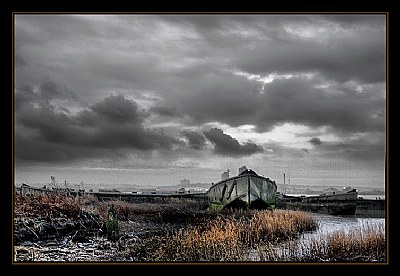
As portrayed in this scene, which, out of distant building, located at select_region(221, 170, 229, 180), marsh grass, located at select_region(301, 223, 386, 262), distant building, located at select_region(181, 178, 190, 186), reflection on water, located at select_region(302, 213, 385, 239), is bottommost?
marsh grass, located at select_region(301, 223, 386, 262)

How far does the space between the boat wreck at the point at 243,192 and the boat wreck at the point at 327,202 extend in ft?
0.51

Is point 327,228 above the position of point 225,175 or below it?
below

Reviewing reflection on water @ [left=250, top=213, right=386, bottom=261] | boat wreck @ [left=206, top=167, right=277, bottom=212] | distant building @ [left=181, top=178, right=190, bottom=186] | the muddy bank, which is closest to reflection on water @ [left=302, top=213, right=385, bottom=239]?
reflection on water @ [left=250, top=213, right=386, bottom=261]

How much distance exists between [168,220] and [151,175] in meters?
0.60

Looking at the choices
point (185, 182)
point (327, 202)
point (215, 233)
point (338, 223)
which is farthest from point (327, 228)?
point (185, 182)

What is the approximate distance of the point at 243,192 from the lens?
5.80 meters

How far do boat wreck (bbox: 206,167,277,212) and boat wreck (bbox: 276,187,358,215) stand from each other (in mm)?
155

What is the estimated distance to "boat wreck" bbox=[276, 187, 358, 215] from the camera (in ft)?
18.7

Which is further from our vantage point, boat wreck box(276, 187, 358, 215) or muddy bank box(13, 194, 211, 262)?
boat wreck box(276, 187, 358, 215)

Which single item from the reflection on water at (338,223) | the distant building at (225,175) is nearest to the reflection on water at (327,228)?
the reflection on water at (338,223)

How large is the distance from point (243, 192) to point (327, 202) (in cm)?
107

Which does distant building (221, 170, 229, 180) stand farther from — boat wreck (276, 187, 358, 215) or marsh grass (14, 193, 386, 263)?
boat wreck (276, 187, 358, 215)

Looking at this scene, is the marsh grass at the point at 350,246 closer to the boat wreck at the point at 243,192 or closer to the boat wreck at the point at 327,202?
the boat wreck at the point at 327,202

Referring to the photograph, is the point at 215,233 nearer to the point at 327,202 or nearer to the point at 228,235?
the point at 228,235
